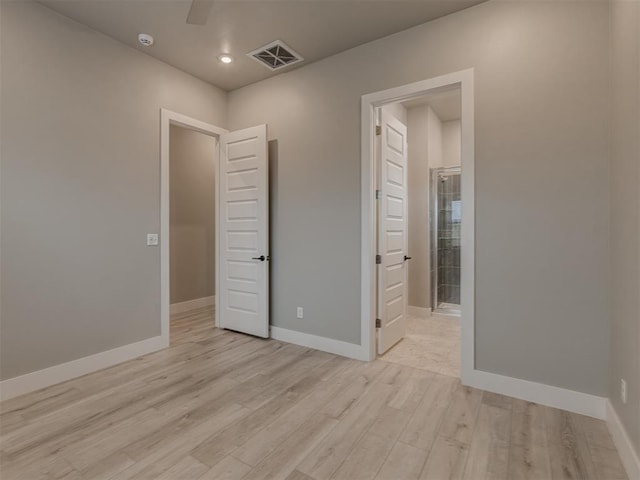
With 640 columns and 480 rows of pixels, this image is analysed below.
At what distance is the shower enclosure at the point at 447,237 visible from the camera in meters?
5.03

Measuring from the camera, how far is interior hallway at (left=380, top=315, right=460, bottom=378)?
3010 millimetres

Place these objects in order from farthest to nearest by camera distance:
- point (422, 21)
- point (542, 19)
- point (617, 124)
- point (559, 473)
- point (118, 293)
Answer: point (118, 293) < point (422, 21) < point (542, 19) < point (617, 124) < point (559, 473)

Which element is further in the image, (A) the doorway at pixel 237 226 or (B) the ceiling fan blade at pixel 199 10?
(A) the doorway at pixel 237 226

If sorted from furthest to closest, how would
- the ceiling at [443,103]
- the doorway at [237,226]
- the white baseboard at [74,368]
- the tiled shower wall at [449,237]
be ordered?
the tiled shower wall at [449,237]
the ceiling at [443,103]
the doorway at [237,226]
the white baseboard at [74,368]

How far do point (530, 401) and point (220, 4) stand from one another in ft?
12.7

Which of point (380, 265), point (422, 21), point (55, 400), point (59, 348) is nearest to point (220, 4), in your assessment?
point (422, 21)

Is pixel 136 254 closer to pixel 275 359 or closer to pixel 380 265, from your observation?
pixel 275 359

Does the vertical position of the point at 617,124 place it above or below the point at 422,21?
below

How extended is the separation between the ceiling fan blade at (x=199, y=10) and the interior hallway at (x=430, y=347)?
3.12 metres

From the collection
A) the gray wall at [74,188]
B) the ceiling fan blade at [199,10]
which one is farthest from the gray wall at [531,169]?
the gray wall at [74,188]

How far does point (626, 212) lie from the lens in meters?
1.77

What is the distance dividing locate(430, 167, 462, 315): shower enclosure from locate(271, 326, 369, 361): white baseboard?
2322 mm

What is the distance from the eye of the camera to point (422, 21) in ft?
9.02

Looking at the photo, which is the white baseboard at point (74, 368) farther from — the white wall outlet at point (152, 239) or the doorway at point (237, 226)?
the white wall outlet at point (152, 239)
